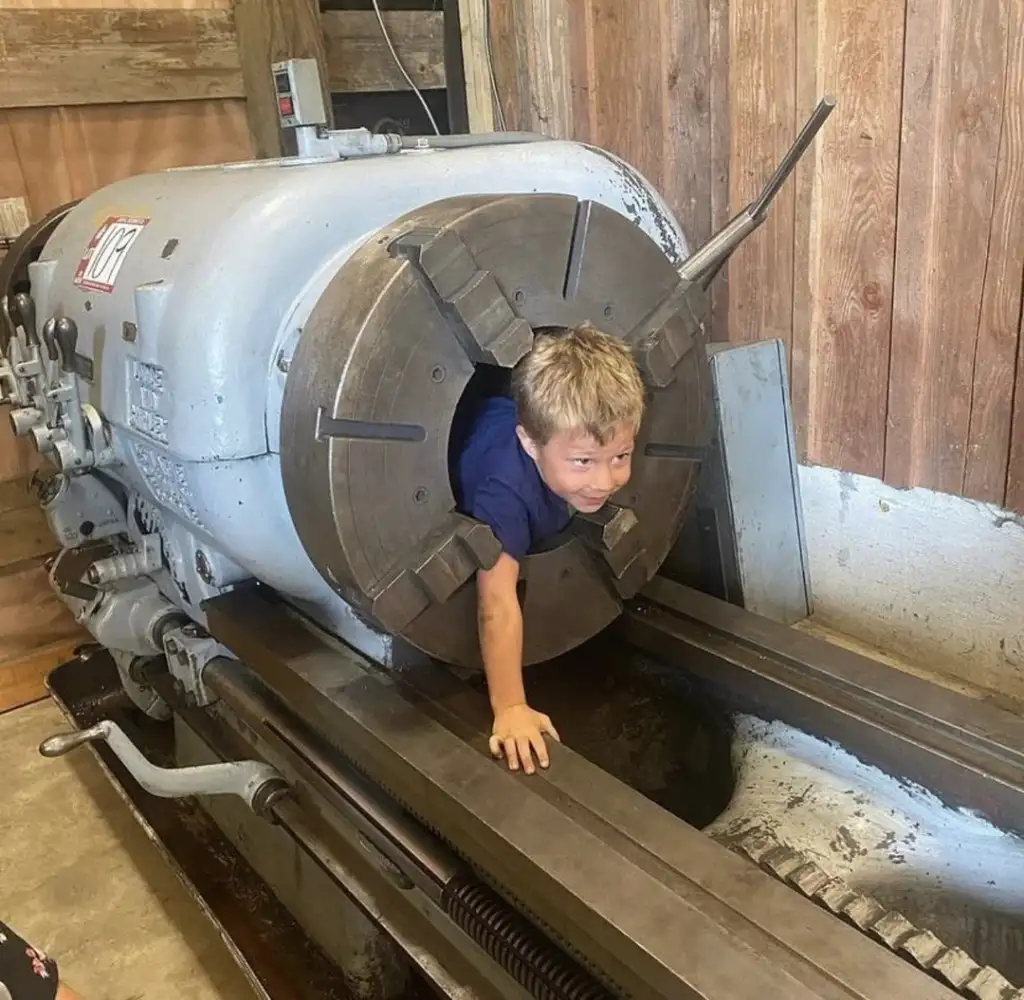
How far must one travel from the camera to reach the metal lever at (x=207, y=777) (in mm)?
1483

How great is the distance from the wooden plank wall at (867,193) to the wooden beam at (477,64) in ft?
1.17

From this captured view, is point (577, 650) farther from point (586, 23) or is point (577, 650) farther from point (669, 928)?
point (586, 23)

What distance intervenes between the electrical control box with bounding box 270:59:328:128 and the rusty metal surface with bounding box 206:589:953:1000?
787mm

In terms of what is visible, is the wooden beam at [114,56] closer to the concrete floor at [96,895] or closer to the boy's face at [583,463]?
the concrete floor at [96,895]

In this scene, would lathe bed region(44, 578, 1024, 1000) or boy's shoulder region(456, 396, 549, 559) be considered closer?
lathe bed region(44, 578, 1024, 1000)

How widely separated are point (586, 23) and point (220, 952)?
1.82 m

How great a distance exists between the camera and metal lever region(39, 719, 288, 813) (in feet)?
4.87

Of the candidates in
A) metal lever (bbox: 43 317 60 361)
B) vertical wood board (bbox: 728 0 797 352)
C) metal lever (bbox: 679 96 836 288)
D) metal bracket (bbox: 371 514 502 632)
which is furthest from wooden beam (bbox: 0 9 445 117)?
metal bracket (bbox: 371 514 502 632)

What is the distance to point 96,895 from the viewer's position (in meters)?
1.84

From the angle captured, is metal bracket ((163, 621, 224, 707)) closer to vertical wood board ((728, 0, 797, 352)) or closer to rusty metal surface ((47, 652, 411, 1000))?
rusty metal surface ((47, 652, 411, 1000))

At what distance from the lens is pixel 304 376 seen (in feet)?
4.01

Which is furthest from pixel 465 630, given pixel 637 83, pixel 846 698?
pixel 637 83

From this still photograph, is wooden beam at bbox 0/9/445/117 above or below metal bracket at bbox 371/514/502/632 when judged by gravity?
above

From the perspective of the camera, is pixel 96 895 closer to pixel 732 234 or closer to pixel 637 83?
pixel 732 234
